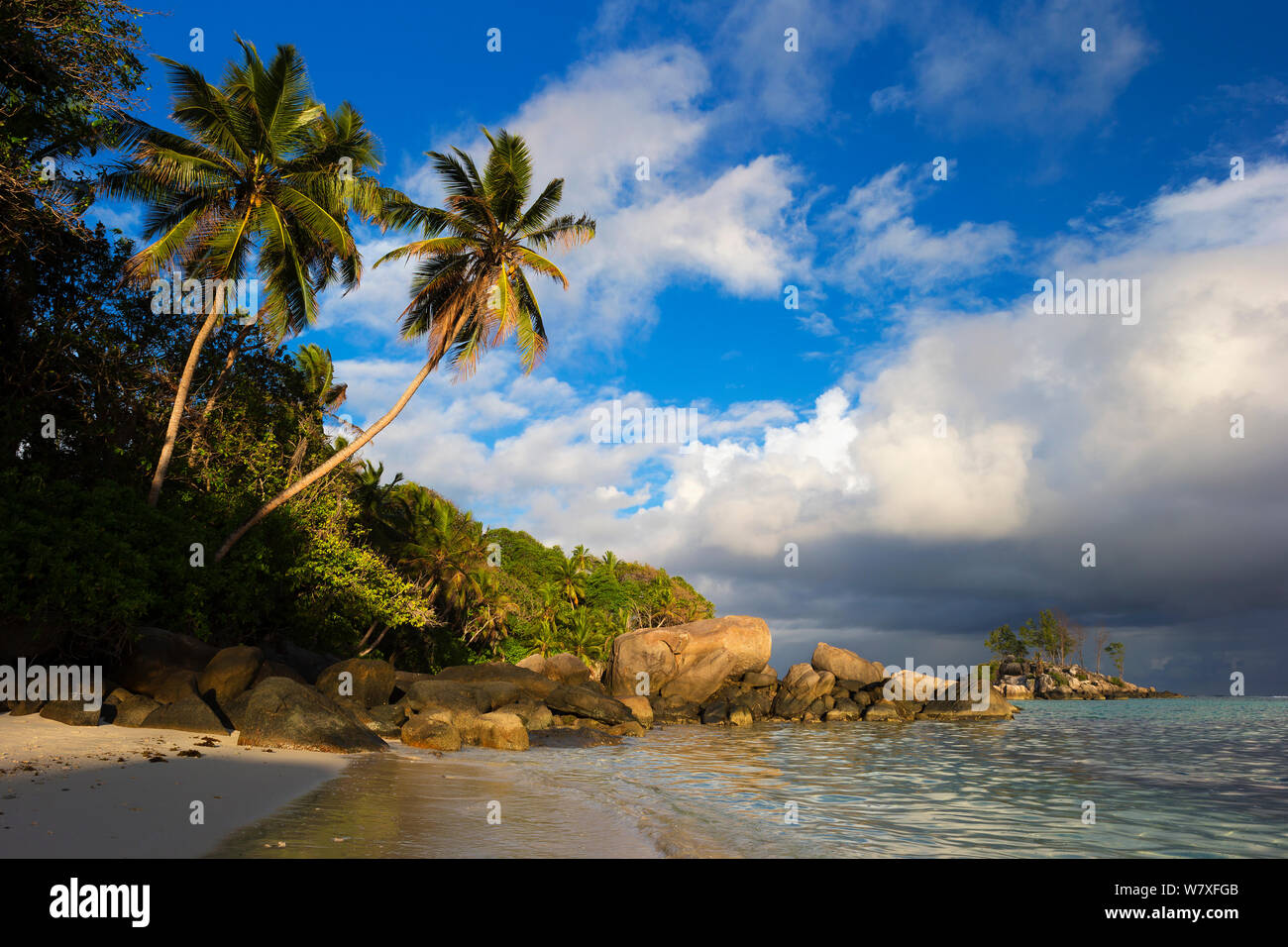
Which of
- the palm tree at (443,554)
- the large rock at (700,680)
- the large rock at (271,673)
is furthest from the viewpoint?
the large rock at (700,680)

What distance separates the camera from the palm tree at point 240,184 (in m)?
17.1

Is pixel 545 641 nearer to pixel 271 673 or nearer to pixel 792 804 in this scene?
pixel 271 673

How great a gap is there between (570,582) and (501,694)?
101 ft

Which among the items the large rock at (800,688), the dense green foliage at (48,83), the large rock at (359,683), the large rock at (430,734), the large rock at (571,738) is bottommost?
the large rock at (800,688)

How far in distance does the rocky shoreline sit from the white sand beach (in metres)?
0.91

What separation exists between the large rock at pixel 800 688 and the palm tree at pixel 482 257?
24085 millimetres

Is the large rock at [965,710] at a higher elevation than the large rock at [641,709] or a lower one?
lower

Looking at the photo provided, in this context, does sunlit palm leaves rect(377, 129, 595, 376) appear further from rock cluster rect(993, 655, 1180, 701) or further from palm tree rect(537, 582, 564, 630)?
rock cluster rect(993, 655, 1180, 701)

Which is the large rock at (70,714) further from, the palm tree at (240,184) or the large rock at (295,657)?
the large rock at (295,657)

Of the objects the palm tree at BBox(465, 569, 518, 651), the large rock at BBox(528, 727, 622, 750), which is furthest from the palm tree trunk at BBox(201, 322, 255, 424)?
the palm tree at BBox(465, 569, 518, 651)

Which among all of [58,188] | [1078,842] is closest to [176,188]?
[58,188]

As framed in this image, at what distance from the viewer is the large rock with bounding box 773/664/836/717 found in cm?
3703

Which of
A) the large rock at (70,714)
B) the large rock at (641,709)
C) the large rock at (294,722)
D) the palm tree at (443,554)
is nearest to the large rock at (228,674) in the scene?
the large rock at (294,722)

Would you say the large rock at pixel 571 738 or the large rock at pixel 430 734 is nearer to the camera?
the large rock at pixel 430 734
